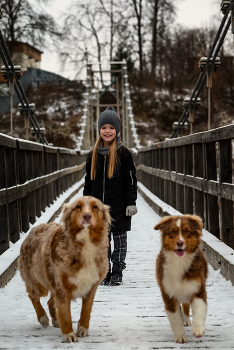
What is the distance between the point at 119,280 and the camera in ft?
16.5

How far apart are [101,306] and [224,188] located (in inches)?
68.9

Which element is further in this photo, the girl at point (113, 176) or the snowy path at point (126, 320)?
the girl at point (113, 176)

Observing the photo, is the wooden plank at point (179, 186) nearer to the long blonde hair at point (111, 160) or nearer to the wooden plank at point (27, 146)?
the wooden plank at point (27, 146)

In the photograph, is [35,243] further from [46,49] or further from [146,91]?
[146,91]

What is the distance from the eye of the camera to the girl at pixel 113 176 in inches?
195

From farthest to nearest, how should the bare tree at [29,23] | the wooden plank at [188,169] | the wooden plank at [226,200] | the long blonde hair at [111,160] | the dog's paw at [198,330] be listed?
1. the bare tree at [29,23]
2. the wooden plank at [188,169]
3. the wooden plank at [226,200]
4. the long blonde hair at [111,160]
5. the dog's paw at [198,330]

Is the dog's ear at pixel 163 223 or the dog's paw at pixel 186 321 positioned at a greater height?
the dog's ear at pixel 163 223

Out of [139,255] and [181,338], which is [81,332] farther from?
[139,255]

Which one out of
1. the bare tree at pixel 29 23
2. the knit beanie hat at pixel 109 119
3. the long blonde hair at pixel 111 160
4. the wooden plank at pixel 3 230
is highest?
the bare tree at pixel 29 23

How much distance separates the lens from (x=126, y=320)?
3.71 meters

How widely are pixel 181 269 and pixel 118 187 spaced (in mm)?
2008

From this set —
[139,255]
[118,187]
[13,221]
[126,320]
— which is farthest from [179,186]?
[126,320]

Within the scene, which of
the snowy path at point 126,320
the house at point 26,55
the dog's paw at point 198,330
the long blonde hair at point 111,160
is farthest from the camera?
the house at point 26,55

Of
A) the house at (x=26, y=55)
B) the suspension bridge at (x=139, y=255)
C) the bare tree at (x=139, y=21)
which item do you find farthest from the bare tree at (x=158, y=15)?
the suspension bridge at (x=139, y=255)
